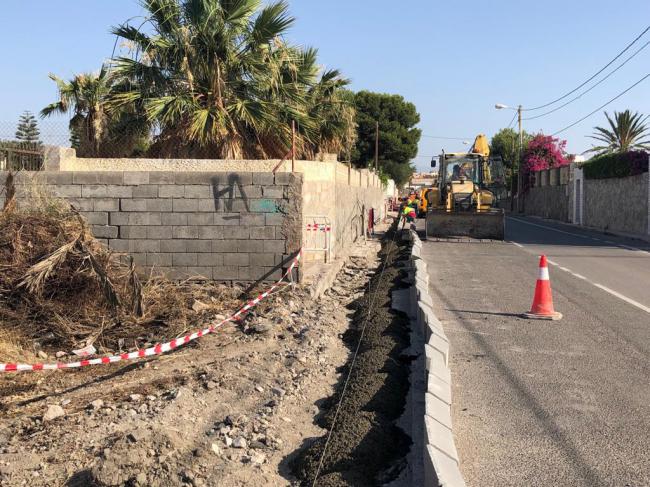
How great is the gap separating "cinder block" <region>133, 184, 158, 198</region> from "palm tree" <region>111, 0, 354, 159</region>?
3.39m

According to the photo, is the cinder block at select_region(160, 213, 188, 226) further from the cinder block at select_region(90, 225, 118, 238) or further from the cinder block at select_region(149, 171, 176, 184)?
the cinder block at select_region(90, 225, 118, 238)

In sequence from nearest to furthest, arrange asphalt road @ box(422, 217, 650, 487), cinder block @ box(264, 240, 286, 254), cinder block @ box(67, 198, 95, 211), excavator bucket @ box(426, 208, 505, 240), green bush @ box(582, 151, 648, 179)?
asphalt road @ box(422, 217, 650, 487) < cinder block @ box(67, 198, 95, 211) < cinder block @ box(264, 240, 286, 254) < excavator bucket @ box(426, 208, 505, 240) < green bush @ box(582, 151, 648, 179)

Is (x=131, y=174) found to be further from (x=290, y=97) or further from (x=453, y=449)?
(x=453, y=449)

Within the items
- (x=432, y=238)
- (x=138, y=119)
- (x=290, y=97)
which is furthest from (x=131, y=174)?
(x=432, y=238)

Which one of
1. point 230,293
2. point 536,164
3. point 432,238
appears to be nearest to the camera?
point 230,293

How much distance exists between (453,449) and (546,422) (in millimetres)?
1393

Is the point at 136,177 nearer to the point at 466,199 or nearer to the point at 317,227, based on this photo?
the point at 317,227

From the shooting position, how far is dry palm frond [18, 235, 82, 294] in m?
7.71

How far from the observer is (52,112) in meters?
20.0

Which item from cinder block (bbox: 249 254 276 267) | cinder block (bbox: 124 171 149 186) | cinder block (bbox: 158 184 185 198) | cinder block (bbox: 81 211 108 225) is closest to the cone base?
cinder block (bbox: 249 254 276 267)

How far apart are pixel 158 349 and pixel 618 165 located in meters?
30.6

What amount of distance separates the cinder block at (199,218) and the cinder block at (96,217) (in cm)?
123

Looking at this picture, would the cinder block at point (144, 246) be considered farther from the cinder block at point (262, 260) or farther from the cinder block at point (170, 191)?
the cinder block at point (262, 260)

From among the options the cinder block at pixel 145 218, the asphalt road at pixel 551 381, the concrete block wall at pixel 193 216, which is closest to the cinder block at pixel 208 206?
the concrete block wall at pixel 193 216
